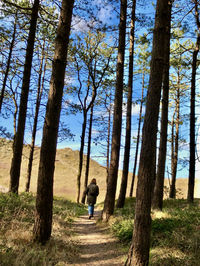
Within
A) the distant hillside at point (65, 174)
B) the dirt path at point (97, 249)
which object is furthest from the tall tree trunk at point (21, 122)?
the distant hillside at point (65, 174)

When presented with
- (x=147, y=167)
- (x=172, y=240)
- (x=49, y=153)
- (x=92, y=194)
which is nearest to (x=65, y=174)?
(x=92, y=194)

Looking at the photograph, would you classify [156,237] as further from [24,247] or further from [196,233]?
[24,247]

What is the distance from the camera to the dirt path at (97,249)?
5.37m

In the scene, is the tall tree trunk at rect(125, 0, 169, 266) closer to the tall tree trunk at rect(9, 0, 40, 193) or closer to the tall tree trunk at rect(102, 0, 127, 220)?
the tall tree trunk at rect(102, 0, 127, 220)

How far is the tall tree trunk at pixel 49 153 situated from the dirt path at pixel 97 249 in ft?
3.91

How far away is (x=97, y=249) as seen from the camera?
6.31 metres

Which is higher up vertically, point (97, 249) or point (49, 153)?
point (49, 153)

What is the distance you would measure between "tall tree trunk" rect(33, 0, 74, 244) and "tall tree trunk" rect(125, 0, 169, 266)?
2.32m

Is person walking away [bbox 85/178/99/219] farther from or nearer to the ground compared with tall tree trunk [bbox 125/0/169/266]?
nearer to the ground

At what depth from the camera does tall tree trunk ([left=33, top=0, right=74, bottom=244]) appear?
18.1ft

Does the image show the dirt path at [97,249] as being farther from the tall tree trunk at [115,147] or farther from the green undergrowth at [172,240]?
the tall tree trunk at [115,147]

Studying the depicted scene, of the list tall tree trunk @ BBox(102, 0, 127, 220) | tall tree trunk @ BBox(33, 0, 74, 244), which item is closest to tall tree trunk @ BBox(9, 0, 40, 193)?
tall tree trunk @ BBox(102, 0, 127, 220)

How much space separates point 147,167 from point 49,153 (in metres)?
2.60

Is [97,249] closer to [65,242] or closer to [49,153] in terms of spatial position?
[65,242]
